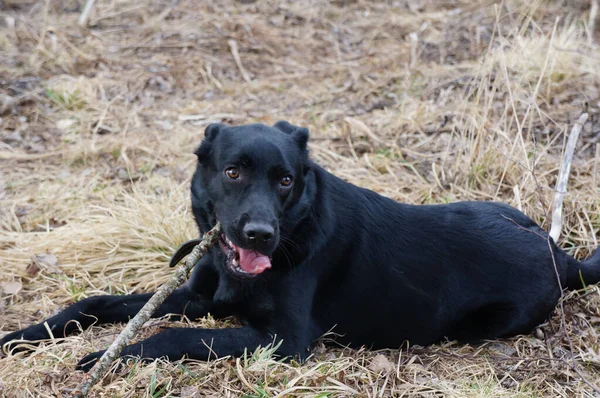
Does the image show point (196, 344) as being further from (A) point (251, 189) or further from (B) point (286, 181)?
(B) point (286, 181)

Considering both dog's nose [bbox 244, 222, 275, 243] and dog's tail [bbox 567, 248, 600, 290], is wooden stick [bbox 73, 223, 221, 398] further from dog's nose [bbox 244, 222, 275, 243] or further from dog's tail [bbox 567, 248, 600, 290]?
dog's tail [bbox 567, 248, 600, 290]

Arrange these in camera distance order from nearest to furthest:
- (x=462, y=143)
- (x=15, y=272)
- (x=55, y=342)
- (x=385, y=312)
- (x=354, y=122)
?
(x=55, y=342)
(x=385, y=312)
(x=15, y=272)
(x=462, y=143)
(x=354, y=122)

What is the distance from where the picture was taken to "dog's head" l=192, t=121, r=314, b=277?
299 cm

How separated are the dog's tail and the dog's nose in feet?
6.30

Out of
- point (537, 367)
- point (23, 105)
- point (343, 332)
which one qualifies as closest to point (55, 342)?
point (343, 332)

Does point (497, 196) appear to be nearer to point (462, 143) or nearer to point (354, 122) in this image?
point (462, 143)

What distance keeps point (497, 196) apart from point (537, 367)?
5.83 feet

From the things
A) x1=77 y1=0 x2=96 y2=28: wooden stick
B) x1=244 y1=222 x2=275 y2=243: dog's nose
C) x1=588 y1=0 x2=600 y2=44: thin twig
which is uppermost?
x1=588 y1=0 x2=600 y2=44: thin twig

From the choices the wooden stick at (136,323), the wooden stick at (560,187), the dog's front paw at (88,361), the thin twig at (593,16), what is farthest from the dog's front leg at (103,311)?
the thin twig at (593,16)

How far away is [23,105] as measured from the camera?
265 inches

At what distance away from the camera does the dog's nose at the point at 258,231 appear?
2.90 m

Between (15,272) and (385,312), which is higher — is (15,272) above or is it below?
below

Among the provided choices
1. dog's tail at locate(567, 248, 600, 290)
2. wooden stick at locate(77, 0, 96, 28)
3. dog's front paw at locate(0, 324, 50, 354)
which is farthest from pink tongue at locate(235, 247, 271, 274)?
wooden stick at locate(77, 0, 96, 28)

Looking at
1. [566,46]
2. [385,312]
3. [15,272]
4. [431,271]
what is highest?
[566,46]
